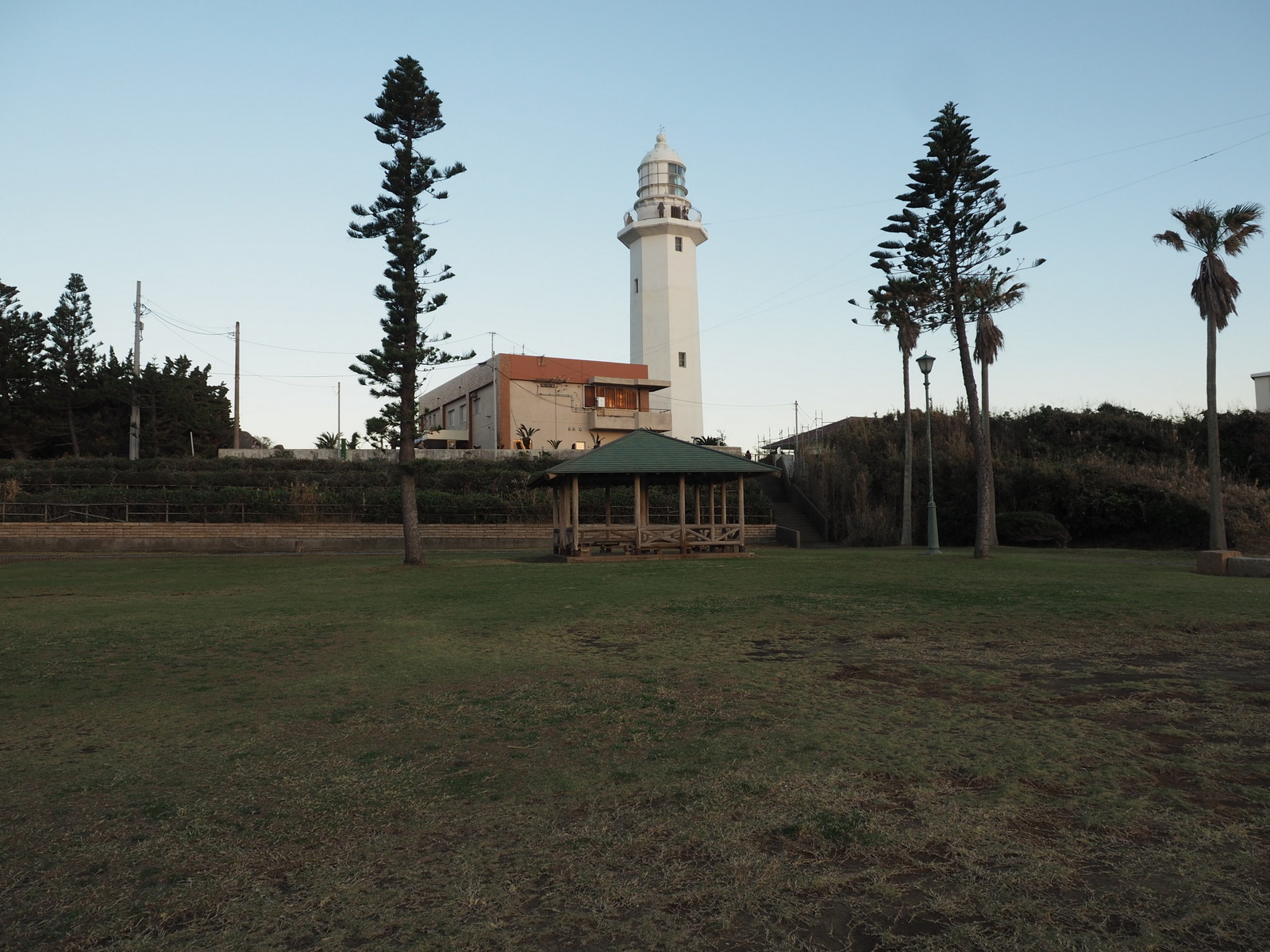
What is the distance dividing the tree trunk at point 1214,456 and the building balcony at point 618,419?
25.8m

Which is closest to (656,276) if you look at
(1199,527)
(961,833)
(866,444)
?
(866,444)

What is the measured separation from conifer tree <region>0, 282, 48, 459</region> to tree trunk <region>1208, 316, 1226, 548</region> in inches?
1719

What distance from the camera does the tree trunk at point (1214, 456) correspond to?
20.1 m

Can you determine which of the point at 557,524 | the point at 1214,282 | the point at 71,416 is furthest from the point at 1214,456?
the point at 71,416

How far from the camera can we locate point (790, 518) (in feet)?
109

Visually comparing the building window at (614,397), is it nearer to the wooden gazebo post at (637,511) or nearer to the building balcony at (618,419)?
the building balcony at (618,419)

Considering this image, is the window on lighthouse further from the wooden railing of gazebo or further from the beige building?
the wooden railing of gazebo

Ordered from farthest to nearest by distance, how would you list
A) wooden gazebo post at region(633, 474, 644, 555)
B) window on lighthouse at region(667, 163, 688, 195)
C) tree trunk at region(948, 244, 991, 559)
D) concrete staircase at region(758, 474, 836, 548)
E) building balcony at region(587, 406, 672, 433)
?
window on lighthouse at region(667, 163, 688, 195)
building balcony at region(587, 406, 672, 433)
concrete staircase at region(758, 474, 836, 548)
wooden gazebo post at region(633, 474, 644, 555)
tree trunk at region(948, 244, 991, 559)

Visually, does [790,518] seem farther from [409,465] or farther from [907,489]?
[409,465]

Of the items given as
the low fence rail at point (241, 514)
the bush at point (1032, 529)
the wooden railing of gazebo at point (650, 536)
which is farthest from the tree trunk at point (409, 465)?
the bush at point (1032, 529)

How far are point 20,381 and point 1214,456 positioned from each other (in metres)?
45.1

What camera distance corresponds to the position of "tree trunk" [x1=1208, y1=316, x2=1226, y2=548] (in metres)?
20.1

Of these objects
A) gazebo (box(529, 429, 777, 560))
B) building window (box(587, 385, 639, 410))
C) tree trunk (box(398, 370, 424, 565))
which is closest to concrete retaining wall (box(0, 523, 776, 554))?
tree trunk (box(398, 370, 424, 565))

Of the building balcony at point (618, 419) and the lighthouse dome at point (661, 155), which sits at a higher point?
the lighthouse dome at point (661, 155)
